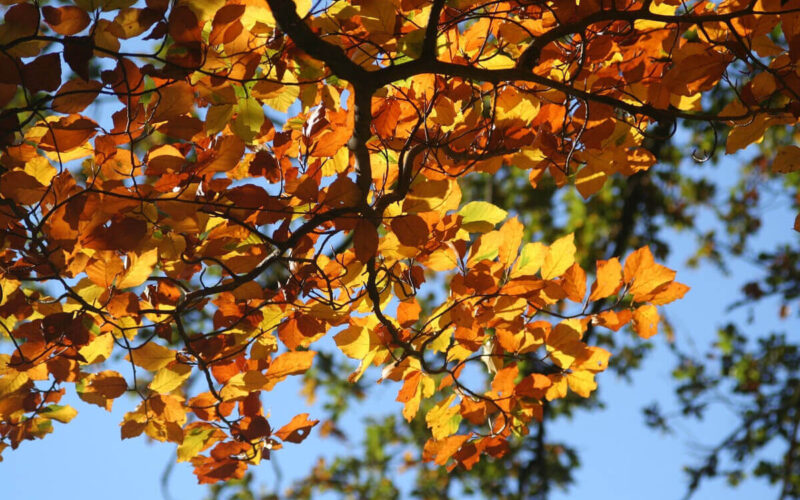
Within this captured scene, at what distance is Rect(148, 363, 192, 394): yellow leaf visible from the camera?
164cm

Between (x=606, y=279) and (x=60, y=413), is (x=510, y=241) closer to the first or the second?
(x=606, y=279)

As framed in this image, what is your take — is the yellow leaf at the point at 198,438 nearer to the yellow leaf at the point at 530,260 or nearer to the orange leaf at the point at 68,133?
the orange leaf at the point at 68,133

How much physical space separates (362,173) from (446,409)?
0.70 metres

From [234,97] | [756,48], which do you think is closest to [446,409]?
[234,97]

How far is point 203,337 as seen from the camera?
164cm

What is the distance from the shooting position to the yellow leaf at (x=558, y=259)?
5.31 feet

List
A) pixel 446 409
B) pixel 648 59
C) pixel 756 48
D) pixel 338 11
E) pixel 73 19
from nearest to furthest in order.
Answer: pixel 73 19
pixel 756 48
pixel 338 11
pixel 648 59
pixel 446 409

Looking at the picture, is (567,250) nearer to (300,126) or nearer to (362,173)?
(362,173)

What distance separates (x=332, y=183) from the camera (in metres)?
1.41

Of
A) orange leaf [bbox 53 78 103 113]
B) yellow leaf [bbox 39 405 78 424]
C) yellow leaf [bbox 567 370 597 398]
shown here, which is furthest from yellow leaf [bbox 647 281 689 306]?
yellow leaf [bbox 39 405 78 424]

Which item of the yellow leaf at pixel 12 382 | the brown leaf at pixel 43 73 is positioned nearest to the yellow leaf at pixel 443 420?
the yellow leaf at pixel 12 382

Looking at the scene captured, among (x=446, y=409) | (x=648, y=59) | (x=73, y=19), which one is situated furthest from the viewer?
(x=446, y=409)

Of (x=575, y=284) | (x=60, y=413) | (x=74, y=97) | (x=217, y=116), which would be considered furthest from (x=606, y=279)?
(x=60, y=413)

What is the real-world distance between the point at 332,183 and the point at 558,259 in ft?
1.93
